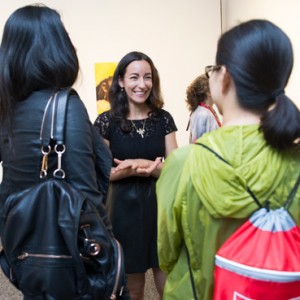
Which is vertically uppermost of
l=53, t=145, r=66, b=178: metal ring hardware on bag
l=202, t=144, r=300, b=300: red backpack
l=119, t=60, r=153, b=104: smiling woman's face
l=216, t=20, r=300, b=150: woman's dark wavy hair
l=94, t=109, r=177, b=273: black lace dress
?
l=216, t=20, r=300, b=150: woman's dark wavy hair

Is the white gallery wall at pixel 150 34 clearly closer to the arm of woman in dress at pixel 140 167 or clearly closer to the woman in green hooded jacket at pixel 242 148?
the arm of woman in dress at pixel 140 167

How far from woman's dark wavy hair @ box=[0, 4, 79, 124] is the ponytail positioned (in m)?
0.60

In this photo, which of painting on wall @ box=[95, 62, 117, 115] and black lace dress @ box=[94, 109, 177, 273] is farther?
painting on wall @ box=[95, 62, 117, 115]

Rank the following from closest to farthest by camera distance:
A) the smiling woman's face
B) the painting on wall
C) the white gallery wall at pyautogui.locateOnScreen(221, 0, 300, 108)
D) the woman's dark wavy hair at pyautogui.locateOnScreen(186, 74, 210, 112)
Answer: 1. the smiling woman's face
2. the white gallery wall at pyautogui.locateOnScreen(221, 0, 300, 108)
3. the woman's dark wavy hair at pyautogui.locateOnScreen(186, 74, 210, 112)
4. the painting on wall

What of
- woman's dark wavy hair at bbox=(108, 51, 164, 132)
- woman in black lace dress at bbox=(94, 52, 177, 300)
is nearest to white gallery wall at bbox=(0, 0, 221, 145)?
woman's dark wavy hair at bbox=(108, 51, 164, 132)

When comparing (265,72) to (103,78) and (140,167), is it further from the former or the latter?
(103,78)

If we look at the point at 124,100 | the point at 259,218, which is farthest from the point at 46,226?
the point at 124,100

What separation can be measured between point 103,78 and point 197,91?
94cm

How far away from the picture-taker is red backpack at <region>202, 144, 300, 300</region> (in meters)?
0.77

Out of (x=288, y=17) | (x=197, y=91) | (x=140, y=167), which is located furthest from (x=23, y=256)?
(x=197, y=91)

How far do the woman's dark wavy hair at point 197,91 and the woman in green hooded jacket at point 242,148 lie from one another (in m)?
2.39

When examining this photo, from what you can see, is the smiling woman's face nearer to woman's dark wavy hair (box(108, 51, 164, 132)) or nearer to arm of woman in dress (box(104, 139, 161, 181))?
woman's dark wavy hair (box(108, 51, 164, 132))

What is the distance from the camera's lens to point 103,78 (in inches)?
137

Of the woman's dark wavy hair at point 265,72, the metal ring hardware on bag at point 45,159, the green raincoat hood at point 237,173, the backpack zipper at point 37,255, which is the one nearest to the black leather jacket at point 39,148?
the metal ring hardware on bag at point 45,159
